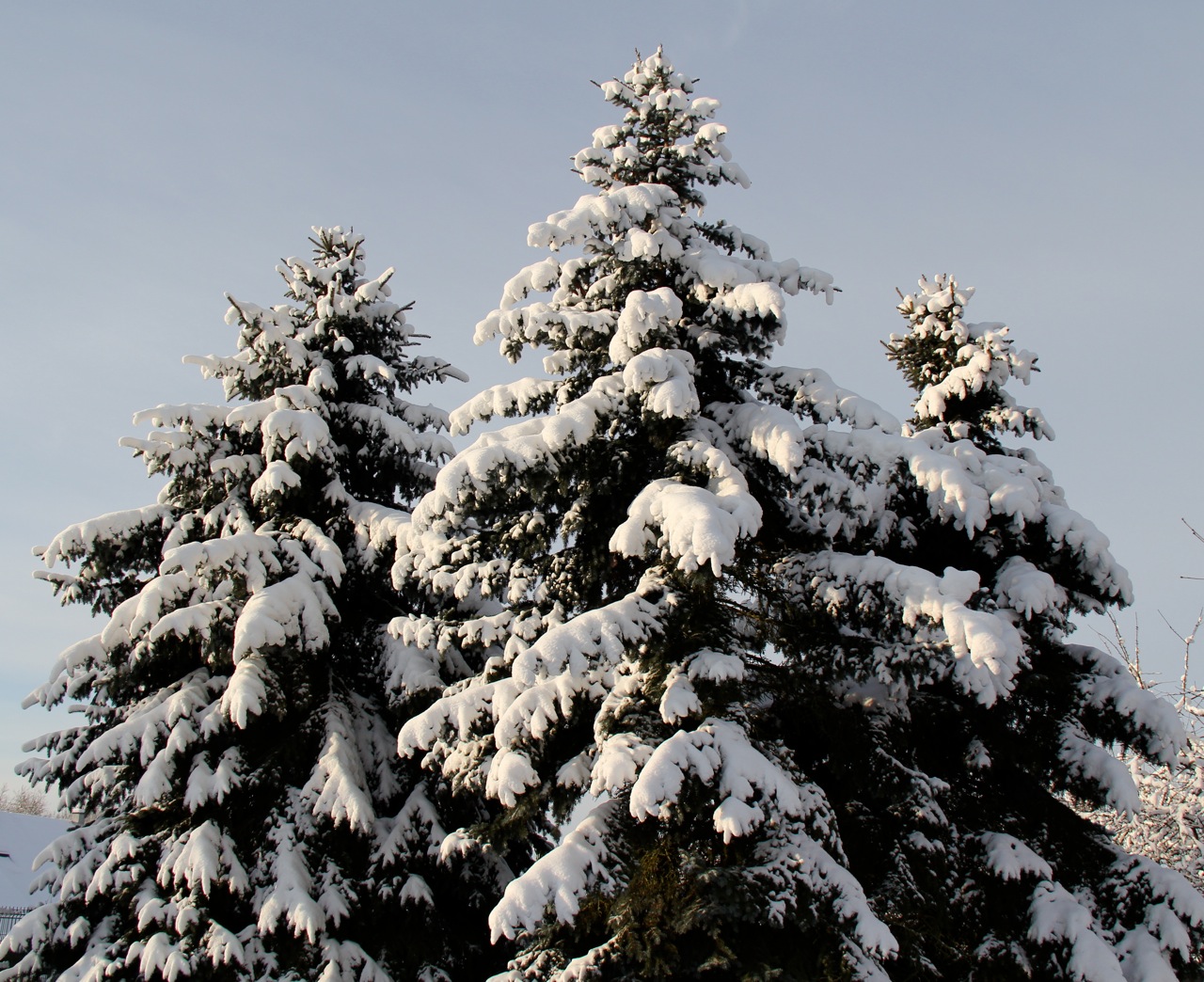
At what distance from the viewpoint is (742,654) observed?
9.02m

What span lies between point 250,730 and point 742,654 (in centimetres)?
637

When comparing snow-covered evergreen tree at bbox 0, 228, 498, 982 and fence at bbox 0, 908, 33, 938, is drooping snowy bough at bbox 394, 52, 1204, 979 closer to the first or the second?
snow-covered evergreen tree at bbox 0, 228, 498, 982

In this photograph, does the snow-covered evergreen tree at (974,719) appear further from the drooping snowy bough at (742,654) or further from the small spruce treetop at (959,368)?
the small spruce treetop at (959,368)

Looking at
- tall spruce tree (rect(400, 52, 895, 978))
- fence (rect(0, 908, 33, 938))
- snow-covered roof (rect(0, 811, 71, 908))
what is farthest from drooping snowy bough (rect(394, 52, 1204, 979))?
snow-covered roof (rect(0, 811, 71, 908))

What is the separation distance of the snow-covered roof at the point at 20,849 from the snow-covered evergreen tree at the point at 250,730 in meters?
17.7

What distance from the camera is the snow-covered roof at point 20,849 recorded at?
89.8 feet

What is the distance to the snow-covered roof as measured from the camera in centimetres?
2736

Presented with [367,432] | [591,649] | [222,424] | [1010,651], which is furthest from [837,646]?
[222,424]

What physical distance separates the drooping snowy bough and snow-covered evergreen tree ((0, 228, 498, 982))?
5.93 ft

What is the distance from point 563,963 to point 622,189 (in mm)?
7661

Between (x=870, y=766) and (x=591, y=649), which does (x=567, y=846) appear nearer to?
(x=591, y=649)

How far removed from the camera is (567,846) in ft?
24.4

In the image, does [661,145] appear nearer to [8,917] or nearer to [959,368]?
[959,368]

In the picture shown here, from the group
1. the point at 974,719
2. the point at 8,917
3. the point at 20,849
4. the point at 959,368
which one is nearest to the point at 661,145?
the point at 959,368
